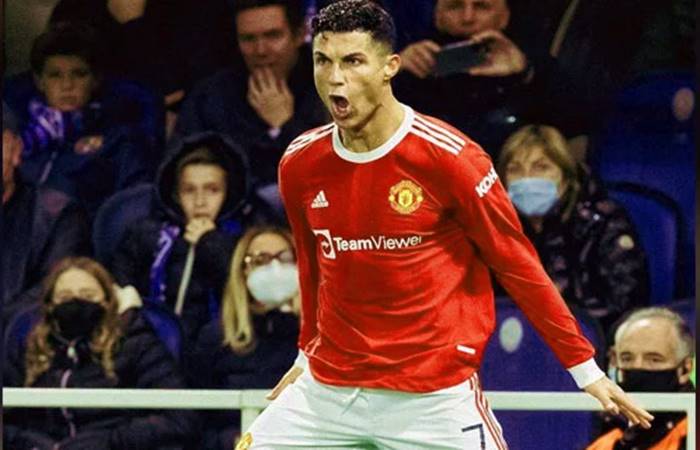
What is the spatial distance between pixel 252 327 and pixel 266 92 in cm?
103

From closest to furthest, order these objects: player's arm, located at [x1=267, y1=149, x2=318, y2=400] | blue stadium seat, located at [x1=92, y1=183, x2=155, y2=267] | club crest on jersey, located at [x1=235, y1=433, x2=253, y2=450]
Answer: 1. club crest on jersey, located at [x1=235, y1=433, x2=253, y2=450]
2. player's arm, located at [x1=267, y1=149, x2=318, y2=400]
3. blue stadium seat, located at [x1=92, y1=183, x2=155, y2=267]

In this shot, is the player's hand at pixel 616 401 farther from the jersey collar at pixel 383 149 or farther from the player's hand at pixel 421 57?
the player's hand at pixel 421 57

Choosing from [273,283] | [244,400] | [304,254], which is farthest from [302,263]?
[273,283]

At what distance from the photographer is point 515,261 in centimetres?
433

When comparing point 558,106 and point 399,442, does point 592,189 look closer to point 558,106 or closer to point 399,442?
point 558,106

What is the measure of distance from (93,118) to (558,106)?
81.5 inches

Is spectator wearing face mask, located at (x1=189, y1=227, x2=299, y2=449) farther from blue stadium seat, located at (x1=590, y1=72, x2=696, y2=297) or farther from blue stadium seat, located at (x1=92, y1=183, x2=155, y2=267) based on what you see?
blue stadium seat, located at (x1=590, y1=72, x2=696, y2=297)

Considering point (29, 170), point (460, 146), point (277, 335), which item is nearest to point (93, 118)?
point (29, 170)

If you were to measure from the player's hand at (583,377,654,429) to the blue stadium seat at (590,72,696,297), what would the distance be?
2879mm

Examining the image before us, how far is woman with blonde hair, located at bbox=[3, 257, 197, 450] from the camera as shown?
24.0 ft

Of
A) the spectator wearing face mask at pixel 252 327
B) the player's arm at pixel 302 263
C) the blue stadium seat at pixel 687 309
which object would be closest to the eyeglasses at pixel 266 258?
the spectator wearing face mask at pixel 252 327

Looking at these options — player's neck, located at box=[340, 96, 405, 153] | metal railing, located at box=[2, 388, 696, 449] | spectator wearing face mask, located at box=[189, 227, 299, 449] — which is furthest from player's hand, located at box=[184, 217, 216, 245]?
player's neck, located at box=[340, 96, 405, 153]

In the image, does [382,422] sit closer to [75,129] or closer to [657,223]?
[657,223]

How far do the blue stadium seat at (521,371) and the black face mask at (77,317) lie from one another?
174cm
